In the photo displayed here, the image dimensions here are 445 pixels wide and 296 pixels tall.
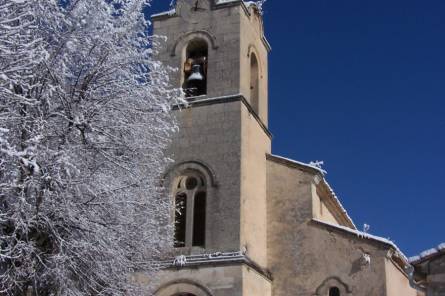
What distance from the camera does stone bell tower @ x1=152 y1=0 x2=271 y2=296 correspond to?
16.8 m

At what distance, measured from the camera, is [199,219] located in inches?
711

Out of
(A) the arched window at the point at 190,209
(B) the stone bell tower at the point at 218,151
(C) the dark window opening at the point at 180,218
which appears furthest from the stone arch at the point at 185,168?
(C) the dark window opening at the point at 180,218

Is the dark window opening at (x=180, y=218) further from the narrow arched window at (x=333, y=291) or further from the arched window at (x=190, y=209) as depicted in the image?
the narrow arched window at (x=333, y=291)

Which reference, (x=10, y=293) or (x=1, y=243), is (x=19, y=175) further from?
(x=10, y=293)

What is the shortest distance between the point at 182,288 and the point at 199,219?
2.01 m

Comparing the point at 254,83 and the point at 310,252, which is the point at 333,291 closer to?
the point at 310,252

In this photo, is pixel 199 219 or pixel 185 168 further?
pixel 185 168

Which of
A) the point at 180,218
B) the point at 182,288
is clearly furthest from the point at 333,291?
the point at 180,218

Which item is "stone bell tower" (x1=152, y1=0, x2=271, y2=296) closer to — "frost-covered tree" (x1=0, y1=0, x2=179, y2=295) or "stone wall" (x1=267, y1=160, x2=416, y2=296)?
"stone wall" (x1=267, y1=160, x2=416, y2=296)

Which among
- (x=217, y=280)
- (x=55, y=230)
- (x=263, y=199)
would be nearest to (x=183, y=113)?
(x=263, y=199)

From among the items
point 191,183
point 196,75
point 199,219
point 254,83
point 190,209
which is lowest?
point 199,219

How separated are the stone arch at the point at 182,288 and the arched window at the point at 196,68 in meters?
5.21

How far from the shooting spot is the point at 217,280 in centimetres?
1648

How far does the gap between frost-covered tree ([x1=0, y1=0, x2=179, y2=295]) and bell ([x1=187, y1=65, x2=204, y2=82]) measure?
14.2ft
